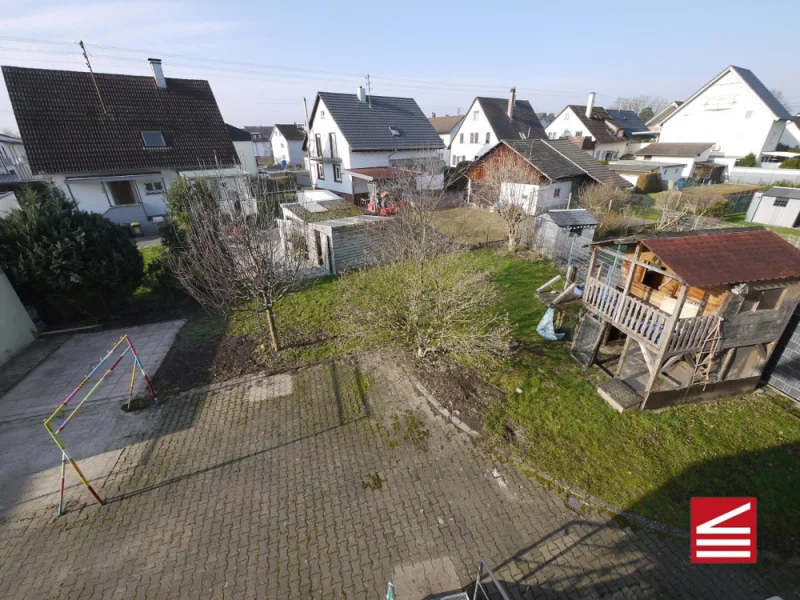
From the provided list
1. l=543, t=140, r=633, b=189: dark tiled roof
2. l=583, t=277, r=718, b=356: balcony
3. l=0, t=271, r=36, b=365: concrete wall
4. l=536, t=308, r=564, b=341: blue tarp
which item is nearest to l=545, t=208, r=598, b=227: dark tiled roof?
l=536, t=308, r=564, b=341: blue tarp

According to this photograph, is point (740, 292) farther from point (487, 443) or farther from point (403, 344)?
point (403, 344)

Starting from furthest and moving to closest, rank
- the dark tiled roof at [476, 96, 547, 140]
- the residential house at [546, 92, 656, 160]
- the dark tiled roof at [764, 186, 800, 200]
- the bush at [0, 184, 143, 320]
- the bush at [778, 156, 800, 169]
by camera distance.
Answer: the residential house at [546, 92, 656, 160] < the dark tiled roof at [476, 96, 547, 140] < the bush at [778, 156, 800, 169] < the dark tiled roof at [764, 186, 800, 200] < the bush at [0, 184, 143, 320]

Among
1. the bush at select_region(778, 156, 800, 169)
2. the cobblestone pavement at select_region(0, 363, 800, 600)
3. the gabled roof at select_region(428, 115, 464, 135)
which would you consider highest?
the gabled roof at select_region(428, 115, 464, 135)

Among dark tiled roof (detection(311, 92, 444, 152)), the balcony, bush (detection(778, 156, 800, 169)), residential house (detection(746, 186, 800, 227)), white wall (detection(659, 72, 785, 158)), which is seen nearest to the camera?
the balcony

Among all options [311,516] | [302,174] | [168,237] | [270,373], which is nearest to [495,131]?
[302,174]

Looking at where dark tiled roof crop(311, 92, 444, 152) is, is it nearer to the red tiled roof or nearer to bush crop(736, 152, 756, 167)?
the red tiled roof

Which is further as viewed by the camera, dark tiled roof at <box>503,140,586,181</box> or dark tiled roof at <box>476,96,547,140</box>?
dark tiled roof at <box>476,96,547,140</box>

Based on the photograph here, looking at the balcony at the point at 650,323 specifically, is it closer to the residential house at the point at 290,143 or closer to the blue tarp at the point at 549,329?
the blue tarp at the point at 549,329
